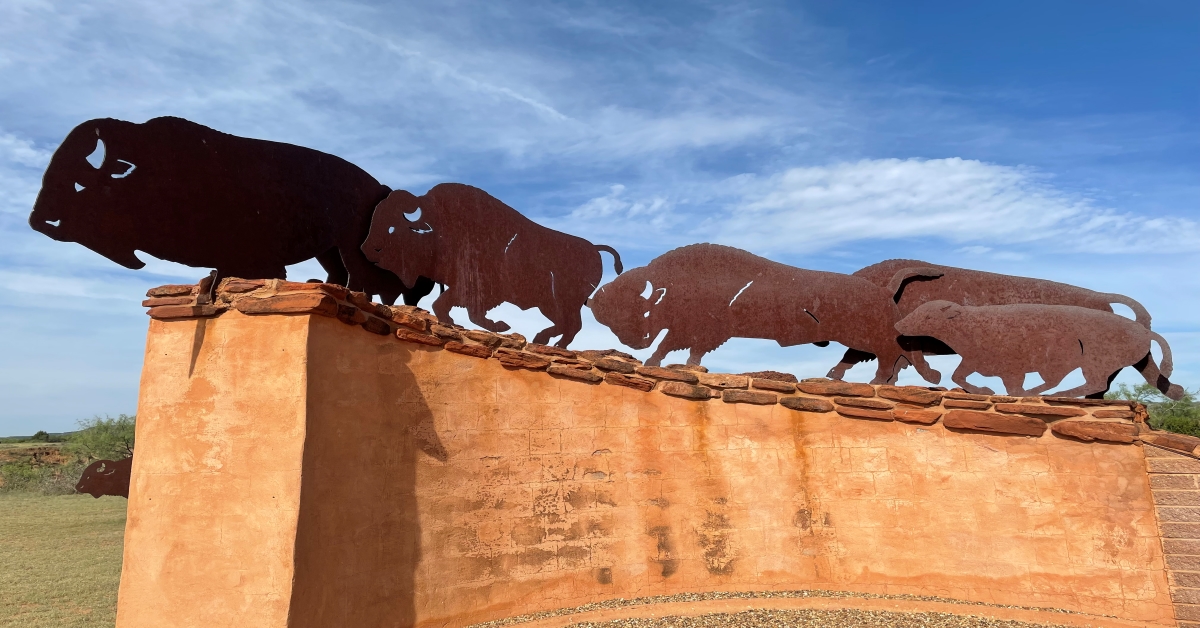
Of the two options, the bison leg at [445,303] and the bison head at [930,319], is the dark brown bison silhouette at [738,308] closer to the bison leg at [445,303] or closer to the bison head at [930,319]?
the bison head at [930,319]

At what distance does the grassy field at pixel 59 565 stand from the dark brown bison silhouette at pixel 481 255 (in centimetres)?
455

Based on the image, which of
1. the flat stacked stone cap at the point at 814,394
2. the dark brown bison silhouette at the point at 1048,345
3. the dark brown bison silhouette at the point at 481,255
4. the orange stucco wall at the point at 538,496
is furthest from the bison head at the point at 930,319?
the dark brown bison silhouette at the point at 481,255

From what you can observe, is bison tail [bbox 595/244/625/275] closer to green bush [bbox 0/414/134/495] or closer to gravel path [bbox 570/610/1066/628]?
gravel path [bbox 570/610/1066/628]

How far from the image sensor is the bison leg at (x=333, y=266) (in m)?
8.69

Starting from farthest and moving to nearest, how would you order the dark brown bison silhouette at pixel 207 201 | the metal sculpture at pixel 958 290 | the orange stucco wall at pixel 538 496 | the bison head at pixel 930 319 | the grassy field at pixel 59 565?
the metal sculpture at pixel 958 290 → the bison head at pixel 930 319 → the grassy field at pixel 59 565 → the dark brown bison silhouette at pixel 207 201 → the orange stucco wall at pixel 538 496

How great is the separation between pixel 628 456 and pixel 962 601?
330 cm

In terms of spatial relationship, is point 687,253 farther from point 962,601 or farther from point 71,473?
point 71,473

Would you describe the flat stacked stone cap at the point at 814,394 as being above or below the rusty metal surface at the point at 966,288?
below

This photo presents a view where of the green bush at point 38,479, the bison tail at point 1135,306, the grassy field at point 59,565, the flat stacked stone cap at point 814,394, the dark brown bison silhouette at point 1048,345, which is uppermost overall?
the bison tail at point 1135,306

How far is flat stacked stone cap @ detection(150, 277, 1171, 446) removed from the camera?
21.1 feet

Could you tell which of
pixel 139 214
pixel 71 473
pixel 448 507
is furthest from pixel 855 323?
pixel 71 473

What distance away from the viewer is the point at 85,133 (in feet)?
20.9

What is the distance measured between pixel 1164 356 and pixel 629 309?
609cm

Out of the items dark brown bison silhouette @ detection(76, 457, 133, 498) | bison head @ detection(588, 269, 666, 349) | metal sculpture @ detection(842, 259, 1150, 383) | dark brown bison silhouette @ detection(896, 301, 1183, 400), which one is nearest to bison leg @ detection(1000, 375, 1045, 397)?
dark brown bison silhouette @ detection(896, 301, 1183, 400)
